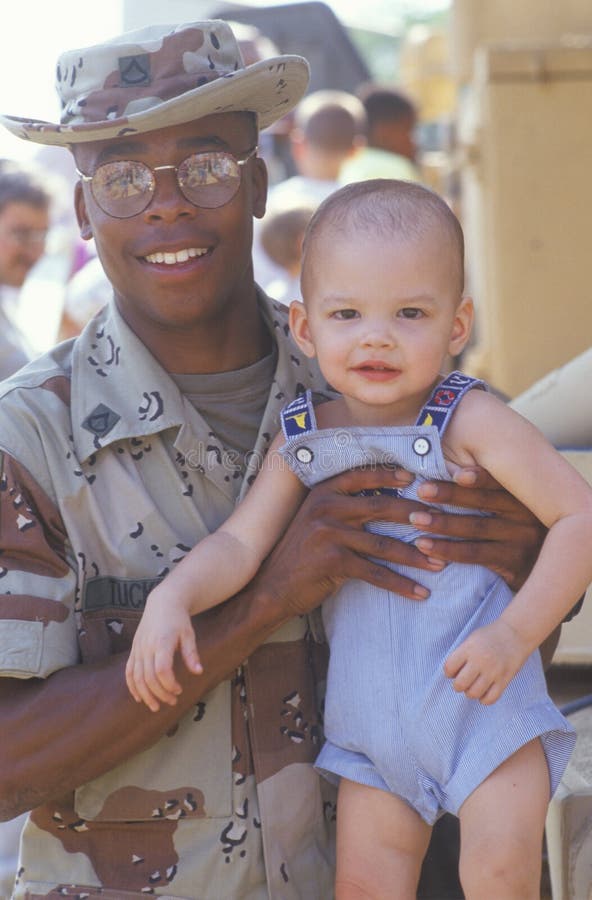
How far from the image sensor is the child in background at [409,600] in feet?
7.51

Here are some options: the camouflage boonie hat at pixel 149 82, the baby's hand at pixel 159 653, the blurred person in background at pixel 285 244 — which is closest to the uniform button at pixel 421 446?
the baby's hand at pixel 159 653

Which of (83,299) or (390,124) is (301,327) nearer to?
(83,299)

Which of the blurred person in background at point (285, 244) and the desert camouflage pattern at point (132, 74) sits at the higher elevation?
the desert camouflage pattern at point (132, 74)

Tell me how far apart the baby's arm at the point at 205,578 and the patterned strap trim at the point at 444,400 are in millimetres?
288

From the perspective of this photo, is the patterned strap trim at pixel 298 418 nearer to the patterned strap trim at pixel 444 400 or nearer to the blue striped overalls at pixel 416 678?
the blue striped overalls at pixel 416 678

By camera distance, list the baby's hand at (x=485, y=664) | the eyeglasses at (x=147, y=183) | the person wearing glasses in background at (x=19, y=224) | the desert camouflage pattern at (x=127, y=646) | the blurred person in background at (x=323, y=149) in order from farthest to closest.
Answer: the blurred person in background at (x=323, y=149) → the person wearing glasses in background at (x=19, y=224) → the eyeglasses at (x=147, y=183) → the desert camouflage pattern at (x=127, y=646) → the baby's hand at (x=485, y=664)

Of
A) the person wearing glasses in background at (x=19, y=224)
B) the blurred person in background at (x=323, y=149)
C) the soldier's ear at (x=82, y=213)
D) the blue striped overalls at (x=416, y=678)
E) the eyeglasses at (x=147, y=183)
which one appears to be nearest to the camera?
the blue striped overalls at (x=416, y=678)

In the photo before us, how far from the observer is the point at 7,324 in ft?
18.3

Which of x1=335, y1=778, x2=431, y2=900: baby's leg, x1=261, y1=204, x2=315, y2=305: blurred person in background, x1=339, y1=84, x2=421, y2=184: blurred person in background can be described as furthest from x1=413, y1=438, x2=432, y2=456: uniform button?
x1=339, y1=84, x2=421, y2=184: blurred person in background

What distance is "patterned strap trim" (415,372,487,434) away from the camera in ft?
7.93

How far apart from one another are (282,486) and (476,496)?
14.4 inches

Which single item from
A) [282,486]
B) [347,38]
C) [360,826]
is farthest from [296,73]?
[347,38]

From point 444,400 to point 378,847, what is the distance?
31.0 inches

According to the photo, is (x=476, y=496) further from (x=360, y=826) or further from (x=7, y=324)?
(x=7, y=324)
